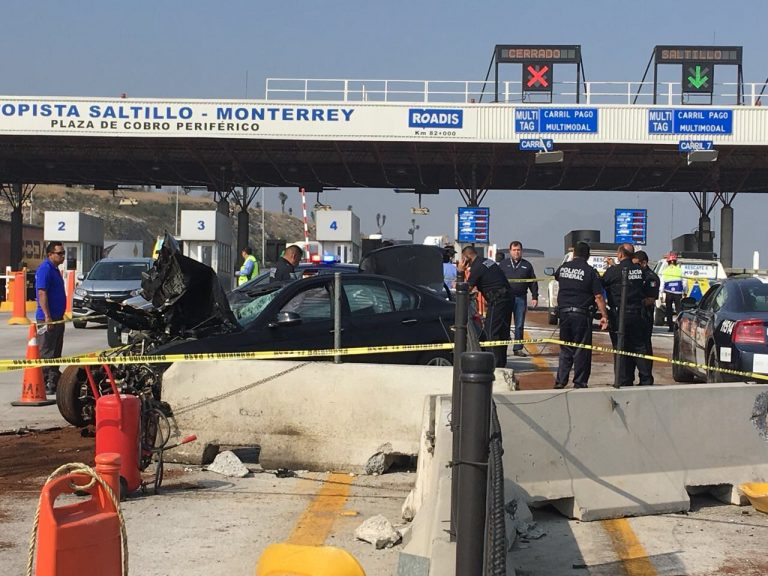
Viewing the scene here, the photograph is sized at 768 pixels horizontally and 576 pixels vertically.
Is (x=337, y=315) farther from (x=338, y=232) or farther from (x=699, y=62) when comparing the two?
(x=699, y=62)

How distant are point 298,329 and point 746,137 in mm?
27814

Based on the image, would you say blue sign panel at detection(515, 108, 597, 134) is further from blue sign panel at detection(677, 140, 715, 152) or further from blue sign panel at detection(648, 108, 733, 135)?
blue sign panel at detection(677, 140, 715, 152)

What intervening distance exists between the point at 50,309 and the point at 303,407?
5.37 meters

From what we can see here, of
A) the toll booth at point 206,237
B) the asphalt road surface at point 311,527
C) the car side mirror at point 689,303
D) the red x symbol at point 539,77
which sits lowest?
the asphalt road surface at point 311,527

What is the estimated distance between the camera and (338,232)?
33.3m

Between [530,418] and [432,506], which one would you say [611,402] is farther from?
[432,506]

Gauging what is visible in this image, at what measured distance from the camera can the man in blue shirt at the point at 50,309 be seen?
12.6 metres

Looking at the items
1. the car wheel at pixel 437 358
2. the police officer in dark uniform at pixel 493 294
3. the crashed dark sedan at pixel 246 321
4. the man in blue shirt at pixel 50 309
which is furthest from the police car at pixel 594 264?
the man in blue shirt at pixel 50 309

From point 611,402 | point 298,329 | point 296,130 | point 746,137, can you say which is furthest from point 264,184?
point 611,402

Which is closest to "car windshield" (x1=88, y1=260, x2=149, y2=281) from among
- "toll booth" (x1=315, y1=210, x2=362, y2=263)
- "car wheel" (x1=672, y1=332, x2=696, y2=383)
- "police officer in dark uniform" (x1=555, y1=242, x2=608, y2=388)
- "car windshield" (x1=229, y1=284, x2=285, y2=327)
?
"toll booth" (x1=315, y1=210, x2=362, y2=263)

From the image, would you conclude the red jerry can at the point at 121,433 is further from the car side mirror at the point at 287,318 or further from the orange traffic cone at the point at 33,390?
the orange traffic cone at the point at 33,390

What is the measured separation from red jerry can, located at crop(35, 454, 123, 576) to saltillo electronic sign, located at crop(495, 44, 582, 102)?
33552 millimetres

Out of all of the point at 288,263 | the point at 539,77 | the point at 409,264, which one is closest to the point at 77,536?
the point at 288,263

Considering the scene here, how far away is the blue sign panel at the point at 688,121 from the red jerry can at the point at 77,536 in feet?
105
